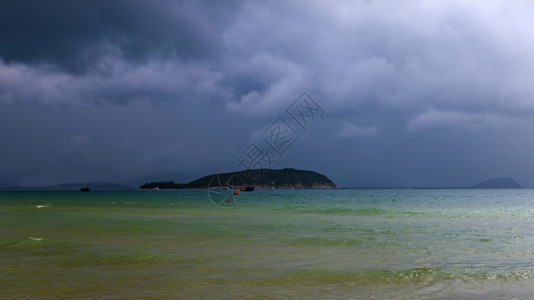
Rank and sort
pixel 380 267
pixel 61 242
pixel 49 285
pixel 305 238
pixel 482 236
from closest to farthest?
pixel 49 285, pixel 380 267, pixel 61 242, pixel 305 238, pixel 482 236

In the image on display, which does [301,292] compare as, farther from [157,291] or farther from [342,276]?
[157,291]

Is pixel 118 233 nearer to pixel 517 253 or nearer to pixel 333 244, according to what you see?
pixel 333 244

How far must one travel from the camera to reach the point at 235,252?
12.2 metres

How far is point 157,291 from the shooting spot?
7441 mm

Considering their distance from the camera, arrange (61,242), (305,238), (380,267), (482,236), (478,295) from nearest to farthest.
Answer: (478,295), (380,267), (61,242), (305,238), (482,236)

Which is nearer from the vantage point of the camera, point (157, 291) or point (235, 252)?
point (157, 291)

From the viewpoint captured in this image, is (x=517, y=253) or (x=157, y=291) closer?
(x=157, y=291)

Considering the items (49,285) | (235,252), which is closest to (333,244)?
(235,252)

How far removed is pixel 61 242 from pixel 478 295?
1352 centimetres

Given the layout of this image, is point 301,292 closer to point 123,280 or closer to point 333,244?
point 123,280

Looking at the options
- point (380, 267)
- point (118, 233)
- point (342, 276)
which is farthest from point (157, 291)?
point (118, 233)

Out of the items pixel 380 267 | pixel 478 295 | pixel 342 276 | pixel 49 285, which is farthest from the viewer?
pixel 380 267

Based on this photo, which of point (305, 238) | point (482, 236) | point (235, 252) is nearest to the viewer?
point (235, 252)

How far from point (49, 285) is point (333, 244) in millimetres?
9484
